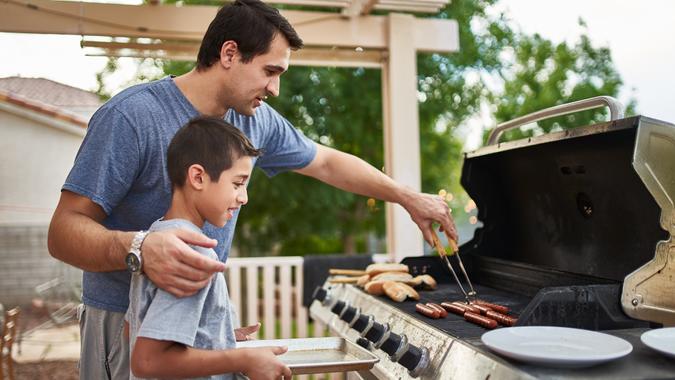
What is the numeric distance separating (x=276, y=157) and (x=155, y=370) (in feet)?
3.78

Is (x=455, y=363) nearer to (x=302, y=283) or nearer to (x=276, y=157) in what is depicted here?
(x=276, y=157)

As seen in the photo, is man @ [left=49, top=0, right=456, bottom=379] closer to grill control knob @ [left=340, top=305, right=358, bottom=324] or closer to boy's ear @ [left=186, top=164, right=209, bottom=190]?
boy's ear @ [left=186, top=164, right=209, bottom=190]

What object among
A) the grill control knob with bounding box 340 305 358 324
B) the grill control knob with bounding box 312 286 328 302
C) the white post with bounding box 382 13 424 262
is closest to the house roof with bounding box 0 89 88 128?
the white post with bounding box 382 13 424 262

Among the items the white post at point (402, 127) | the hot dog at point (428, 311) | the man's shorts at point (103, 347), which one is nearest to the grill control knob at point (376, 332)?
the hot dog at point (428, 311)

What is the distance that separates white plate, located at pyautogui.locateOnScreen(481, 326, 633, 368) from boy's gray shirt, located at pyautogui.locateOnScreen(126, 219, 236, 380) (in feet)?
1.88

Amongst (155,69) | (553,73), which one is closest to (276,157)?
(155,69)

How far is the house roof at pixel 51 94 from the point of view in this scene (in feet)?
13.8

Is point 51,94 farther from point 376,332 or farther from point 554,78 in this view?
point 554,78

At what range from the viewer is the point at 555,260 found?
2352 millimetres

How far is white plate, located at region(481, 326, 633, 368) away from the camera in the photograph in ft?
3.93

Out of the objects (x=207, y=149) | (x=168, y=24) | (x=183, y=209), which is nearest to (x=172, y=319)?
(x=183, y=209)

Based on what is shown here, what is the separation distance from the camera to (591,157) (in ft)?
6.57

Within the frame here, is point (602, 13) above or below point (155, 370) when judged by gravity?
above

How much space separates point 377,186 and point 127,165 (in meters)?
1.03
